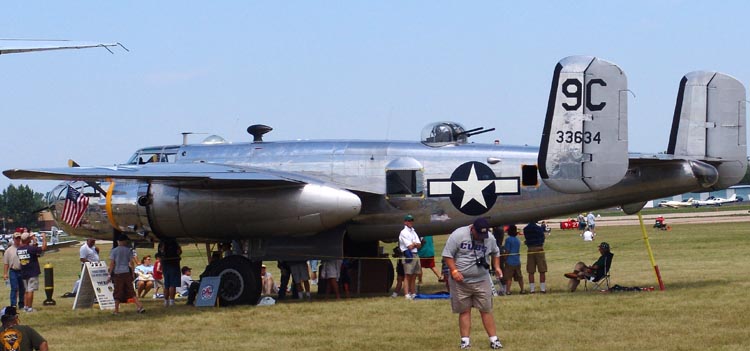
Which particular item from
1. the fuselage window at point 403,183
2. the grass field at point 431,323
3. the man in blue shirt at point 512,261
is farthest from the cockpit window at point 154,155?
the man in blue shirt at point 512,261

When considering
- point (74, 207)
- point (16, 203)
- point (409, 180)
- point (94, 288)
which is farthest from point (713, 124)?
point (16, 203)

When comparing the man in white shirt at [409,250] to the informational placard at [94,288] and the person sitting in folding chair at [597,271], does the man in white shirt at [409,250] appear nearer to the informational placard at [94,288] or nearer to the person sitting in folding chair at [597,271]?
the person sitting in folding chair at [597,271]

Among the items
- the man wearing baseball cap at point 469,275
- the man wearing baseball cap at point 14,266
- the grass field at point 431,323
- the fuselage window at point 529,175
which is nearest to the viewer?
the man wearing baseball cap at point 469,275

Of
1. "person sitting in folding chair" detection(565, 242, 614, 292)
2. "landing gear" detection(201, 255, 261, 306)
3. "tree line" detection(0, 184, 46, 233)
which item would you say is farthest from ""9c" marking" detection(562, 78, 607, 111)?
"tree line" detection(0, 184, 46, 233)

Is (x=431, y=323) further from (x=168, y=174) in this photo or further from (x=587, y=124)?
(x=168, y=174)

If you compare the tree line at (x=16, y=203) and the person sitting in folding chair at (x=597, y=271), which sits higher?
the tree line at (x=16, y=203)

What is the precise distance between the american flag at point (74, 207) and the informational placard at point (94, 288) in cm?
109

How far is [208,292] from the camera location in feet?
65.6

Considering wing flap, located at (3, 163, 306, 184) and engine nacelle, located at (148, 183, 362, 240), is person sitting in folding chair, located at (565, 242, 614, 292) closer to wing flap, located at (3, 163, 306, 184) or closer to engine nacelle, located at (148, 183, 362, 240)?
engine nacelle, located at (148, 183, 362, 240)

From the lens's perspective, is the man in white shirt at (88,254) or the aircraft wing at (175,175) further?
the man in white shirt at (88,254)

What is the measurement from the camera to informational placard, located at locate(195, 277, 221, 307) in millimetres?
19906

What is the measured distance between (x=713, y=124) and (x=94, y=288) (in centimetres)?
1215

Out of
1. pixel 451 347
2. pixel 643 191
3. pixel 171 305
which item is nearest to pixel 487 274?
pixel 451 347

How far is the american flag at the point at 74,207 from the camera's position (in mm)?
20938
